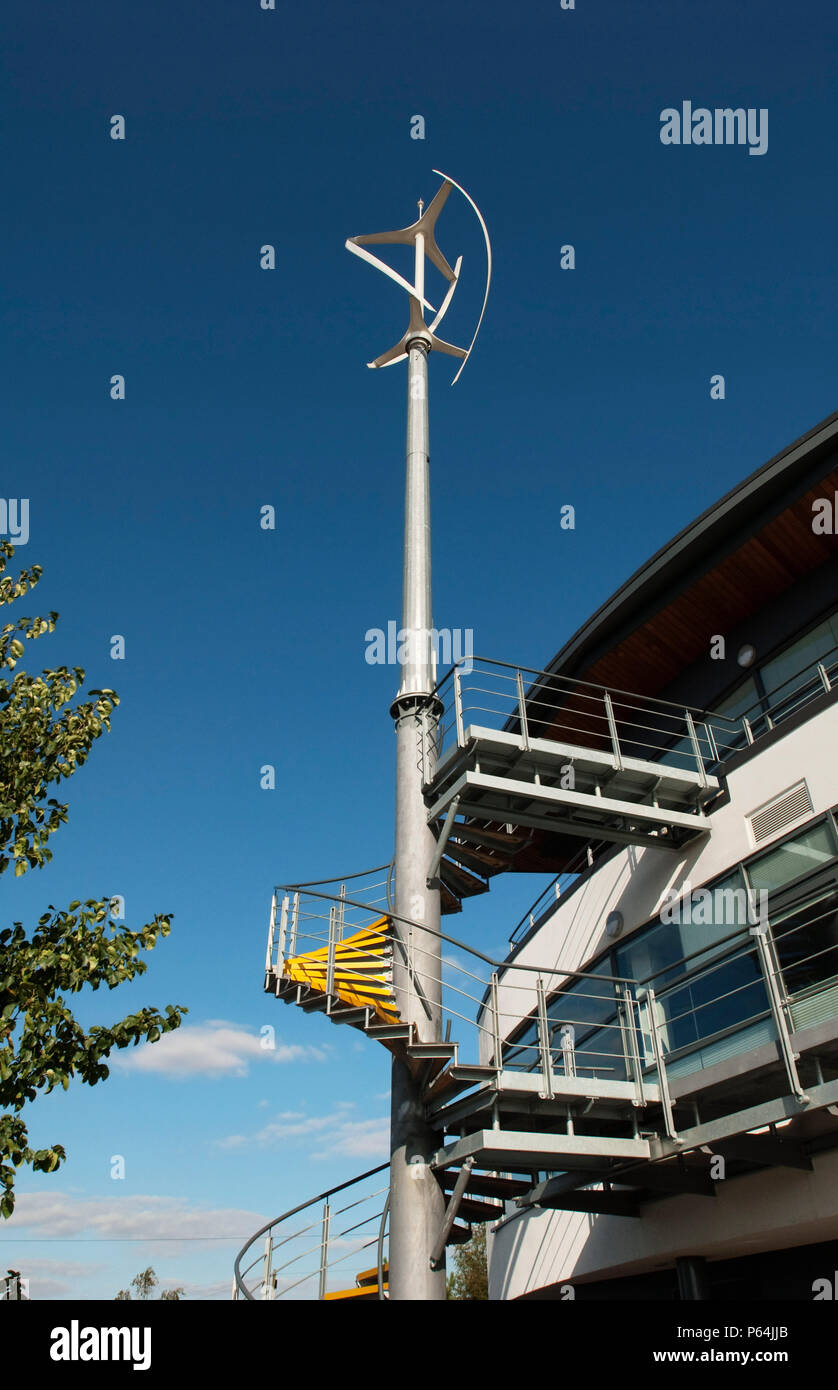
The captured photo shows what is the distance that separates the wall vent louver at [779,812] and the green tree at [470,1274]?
28.5 m

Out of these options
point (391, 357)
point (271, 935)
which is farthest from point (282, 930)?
point (391, 357)

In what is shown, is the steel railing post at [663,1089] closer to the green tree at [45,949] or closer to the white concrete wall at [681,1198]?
the white concrete wall at [681,1198]

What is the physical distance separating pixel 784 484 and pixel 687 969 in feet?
22.4

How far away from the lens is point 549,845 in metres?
20.4

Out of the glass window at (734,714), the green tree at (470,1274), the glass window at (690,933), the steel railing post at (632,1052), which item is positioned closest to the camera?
the steel railing post at (632,1052)

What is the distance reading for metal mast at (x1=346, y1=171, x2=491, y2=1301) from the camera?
31.8 ft

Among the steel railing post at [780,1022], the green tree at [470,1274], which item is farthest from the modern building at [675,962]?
the green tree at [470,1274]

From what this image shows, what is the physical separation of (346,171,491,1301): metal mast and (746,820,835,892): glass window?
151 inches

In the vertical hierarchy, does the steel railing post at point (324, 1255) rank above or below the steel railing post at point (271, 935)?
below

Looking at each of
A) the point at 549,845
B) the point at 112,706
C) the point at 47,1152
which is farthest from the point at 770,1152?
the point at 549,845

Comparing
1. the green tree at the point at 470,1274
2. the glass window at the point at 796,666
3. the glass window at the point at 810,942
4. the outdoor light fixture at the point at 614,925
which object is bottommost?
the green tree at the point at 470,1274

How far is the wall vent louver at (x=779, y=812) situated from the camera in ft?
34.7

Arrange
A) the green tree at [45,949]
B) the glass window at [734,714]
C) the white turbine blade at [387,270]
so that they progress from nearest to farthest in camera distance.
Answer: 1. the green tree at [45,949]
2. the glass window at [734,714]
3. the white turbine blade at [387,270]
